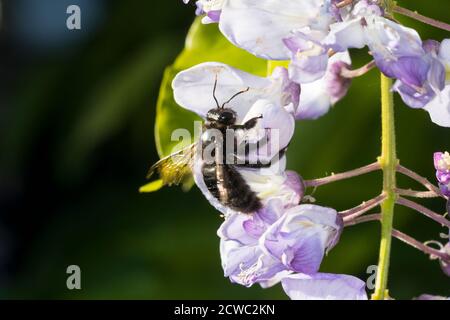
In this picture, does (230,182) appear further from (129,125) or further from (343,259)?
(129,125)

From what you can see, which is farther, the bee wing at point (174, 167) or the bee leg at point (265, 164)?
the bee wing at point (174, 167)

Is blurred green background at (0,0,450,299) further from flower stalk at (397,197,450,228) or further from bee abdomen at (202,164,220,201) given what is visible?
flower stalk at (397,197,450,228)

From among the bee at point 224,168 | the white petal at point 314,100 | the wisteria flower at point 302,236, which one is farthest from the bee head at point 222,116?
the wisteria flower at point 302,236

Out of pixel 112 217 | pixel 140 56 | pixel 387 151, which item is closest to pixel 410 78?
pixel 387 151

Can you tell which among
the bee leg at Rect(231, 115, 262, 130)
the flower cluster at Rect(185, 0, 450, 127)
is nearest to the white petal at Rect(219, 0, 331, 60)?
the flower cluster at Rect(185, 0, 450, 127)

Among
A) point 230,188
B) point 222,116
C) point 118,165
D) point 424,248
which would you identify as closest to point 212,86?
point 222,116

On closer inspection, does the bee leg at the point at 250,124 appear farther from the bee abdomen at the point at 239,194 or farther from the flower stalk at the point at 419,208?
the flower stalk at the point at 419,208
